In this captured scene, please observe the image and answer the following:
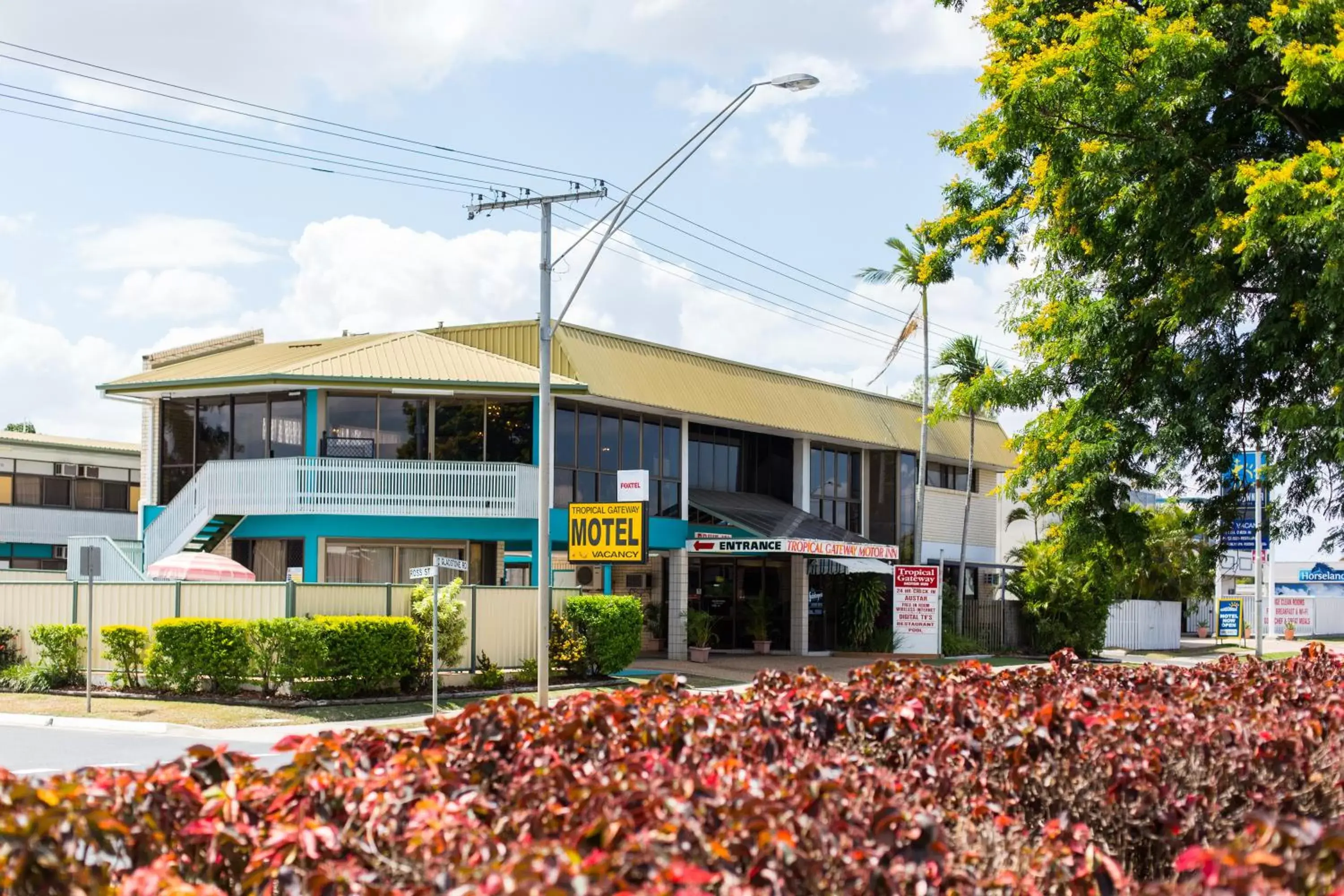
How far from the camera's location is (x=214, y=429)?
107ft

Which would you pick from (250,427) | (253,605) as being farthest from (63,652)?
(250,427)

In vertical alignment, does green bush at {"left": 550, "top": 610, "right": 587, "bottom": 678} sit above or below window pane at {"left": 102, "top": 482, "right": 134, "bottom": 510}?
below

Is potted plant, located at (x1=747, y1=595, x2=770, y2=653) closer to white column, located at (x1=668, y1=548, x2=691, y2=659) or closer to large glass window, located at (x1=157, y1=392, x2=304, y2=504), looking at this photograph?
white column, located at (x1=668, y1=548, x2=691, y2=659)

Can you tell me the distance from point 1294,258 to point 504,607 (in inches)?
589

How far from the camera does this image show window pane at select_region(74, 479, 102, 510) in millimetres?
46500

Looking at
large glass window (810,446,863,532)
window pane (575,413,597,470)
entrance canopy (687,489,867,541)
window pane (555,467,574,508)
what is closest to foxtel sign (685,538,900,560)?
entrance canopy (687,489,867,541)

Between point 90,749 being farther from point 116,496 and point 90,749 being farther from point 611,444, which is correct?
point 116,496

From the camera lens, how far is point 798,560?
120ft

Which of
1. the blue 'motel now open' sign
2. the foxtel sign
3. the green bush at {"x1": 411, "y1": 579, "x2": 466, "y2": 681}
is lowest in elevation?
the blue 'motel now open' sign

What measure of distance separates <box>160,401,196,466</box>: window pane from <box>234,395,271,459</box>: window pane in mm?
1442

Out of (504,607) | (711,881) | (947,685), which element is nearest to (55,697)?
(504,607)

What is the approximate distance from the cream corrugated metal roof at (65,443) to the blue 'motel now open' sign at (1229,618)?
128 feet

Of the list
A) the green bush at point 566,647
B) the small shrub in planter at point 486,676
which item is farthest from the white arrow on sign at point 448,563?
the green bush at point 566,647

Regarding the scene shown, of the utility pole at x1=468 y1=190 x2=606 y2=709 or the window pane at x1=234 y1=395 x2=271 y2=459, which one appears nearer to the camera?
the utility pole at x1=468 y1=190 x2=606 y2=709
